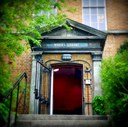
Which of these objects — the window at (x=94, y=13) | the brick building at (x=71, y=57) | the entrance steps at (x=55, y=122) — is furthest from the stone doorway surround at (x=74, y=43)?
the entrance steps at (x=55, y=122)

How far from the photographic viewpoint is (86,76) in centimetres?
1031

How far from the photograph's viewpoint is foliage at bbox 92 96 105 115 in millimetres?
9141

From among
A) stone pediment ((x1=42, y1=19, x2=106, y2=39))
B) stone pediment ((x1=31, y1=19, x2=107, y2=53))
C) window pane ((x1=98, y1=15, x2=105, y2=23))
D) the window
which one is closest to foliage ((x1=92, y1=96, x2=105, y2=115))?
stone pediment ((x1=31, y1=19, x2=107, y2=53))

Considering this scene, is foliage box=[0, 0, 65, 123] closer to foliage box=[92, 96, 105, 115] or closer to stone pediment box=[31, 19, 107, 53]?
stone pediment box=[31, 19, 107, 53]

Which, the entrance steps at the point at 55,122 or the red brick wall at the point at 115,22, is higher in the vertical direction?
the red brick wall at the point at 115,22

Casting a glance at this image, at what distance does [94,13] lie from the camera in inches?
518

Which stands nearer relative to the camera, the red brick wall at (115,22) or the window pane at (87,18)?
the red brick wall at (115,22)

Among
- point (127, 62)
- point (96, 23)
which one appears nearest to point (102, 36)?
point (96, 23)

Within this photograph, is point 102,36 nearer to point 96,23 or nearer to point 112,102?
point 96,23

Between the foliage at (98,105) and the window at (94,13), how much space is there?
4579 millimetres

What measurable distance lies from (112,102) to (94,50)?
4759 millimetres

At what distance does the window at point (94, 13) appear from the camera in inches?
508

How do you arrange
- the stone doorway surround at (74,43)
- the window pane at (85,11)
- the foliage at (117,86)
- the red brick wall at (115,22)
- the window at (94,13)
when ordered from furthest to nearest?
the window pane at (85,11) < the window at (94,13) < the red brick wall at (115,22) < the stone doorway surround at (74,43) < the foliage at (117,86)

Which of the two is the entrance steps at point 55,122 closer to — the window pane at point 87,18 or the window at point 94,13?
the window at point 94,13
